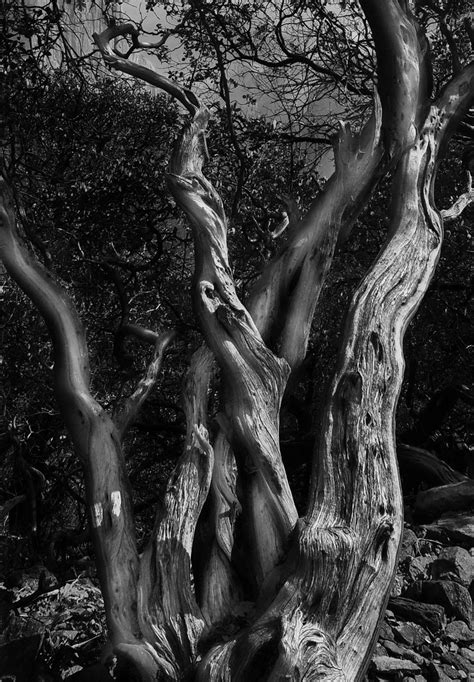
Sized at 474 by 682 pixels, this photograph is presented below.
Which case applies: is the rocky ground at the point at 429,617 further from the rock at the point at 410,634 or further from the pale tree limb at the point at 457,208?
the pale tree limb at the point at 457,208

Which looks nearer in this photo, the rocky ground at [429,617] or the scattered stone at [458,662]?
the rocky ground at [429,617]

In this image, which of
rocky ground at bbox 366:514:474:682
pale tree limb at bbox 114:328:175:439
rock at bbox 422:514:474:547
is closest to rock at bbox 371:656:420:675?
rocky ground at bbox 366:514:474:682

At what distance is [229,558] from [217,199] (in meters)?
2.26

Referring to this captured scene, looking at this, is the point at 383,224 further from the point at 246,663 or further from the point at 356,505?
the point at 246,663

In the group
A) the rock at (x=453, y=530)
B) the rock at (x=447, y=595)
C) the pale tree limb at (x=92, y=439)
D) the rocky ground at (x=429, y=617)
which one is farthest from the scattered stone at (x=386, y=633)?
the rock at (x=453, y=530)

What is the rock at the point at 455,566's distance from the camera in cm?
465

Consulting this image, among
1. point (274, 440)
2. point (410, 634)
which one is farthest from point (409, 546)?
point (274, 440)

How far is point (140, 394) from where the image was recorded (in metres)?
4.98

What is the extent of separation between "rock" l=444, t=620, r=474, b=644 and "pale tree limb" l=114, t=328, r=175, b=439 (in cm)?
208

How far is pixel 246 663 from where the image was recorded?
9.66ft

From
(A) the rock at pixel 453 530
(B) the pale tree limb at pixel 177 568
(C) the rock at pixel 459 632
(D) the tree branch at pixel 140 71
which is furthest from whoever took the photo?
(D) the tree branch at pixel 140 71

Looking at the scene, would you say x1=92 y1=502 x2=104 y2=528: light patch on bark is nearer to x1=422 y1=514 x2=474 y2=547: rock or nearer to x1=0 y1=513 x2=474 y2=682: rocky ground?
x1=0 y1=513 x2=474 y2=682: rocky ground

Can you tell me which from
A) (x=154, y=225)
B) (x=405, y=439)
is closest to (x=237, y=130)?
(x=154, y=225)

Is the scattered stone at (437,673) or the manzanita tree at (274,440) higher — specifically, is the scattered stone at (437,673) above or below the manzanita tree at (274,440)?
below
